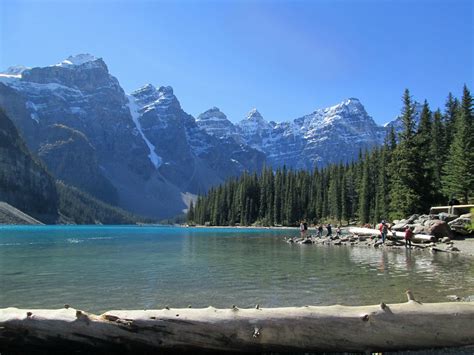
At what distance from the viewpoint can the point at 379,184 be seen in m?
90.6

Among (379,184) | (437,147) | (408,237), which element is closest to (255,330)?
(408,237)

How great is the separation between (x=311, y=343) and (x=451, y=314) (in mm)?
2542

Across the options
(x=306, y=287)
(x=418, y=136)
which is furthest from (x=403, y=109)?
(x=306, y=287)

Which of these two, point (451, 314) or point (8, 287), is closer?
point (451, 314)

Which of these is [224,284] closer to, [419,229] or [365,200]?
[419,229]

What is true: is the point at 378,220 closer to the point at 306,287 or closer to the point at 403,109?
the point at 403,109

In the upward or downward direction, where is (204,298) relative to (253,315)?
downward

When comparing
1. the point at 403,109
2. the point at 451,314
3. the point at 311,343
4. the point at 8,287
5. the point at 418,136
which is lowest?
the point at 8,287

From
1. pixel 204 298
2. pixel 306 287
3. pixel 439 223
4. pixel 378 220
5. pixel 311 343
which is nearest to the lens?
pixel 311 343

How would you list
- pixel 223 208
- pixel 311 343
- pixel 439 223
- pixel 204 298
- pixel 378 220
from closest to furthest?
pixel 311 343 < pixel 204 298 < pixel 439 223 < pixel 378 220 < pixel 223 208

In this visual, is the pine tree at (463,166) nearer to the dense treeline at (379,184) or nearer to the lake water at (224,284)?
the dense treeline at (379,184)

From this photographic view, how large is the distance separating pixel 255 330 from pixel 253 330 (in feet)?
0.12

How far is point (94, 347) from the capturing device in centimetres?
738

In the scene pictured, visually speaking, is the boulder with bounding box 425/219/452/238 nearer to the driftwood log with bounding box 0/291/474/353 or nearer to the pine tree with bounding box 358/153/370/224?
the driftwood log with bounding box 0/291/474/353
